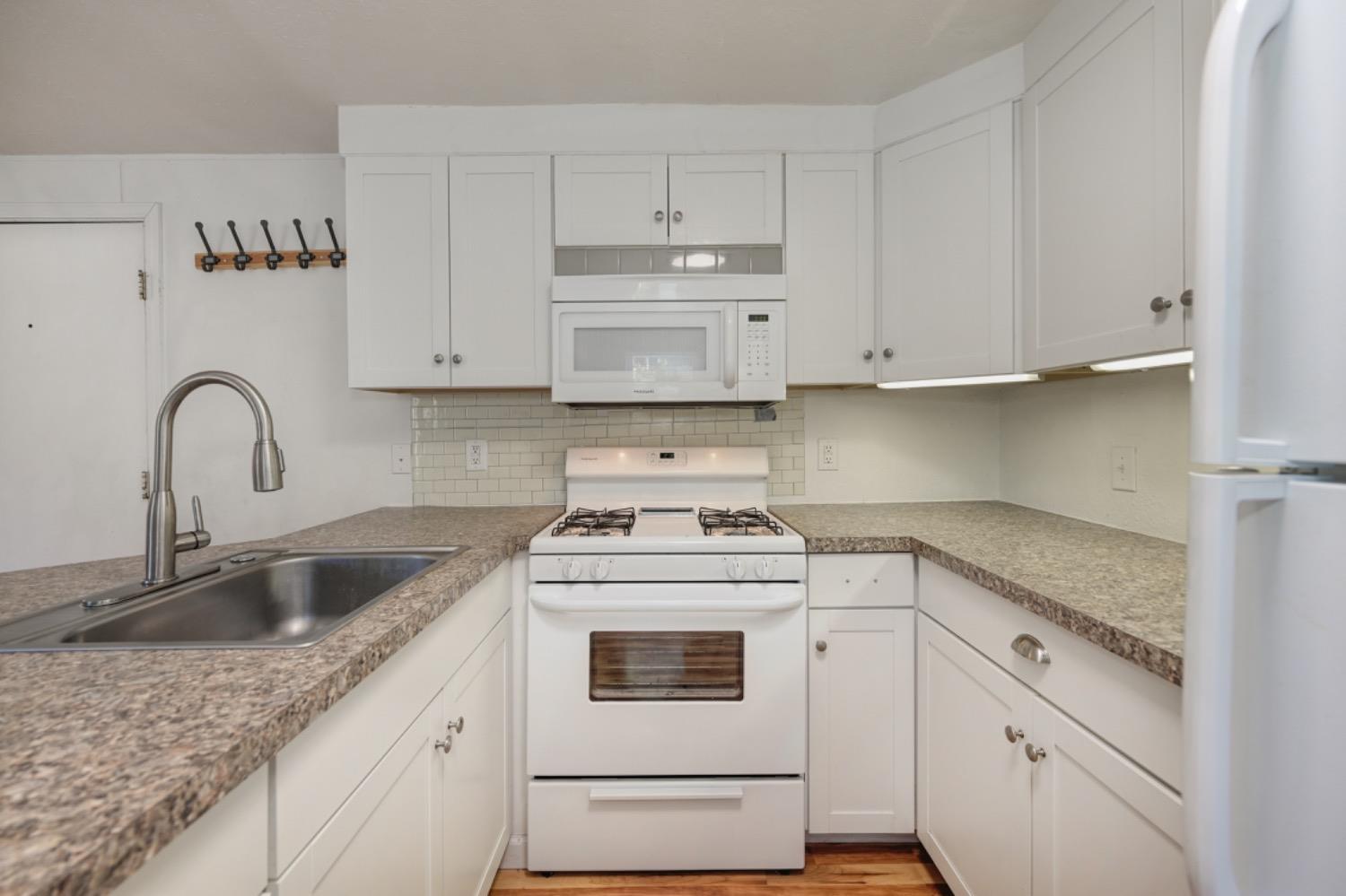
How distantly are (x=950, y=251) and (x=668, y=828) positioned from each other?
1891 millimetres

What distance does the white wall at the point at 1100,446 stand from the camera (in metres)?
1.48

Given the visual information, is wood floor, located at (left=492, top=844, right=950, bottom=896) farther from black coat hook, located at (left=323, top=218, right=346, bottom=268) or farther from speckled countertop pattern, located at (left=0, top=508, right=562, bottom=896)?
black coat hook, located at (left=323, top=218, right=346, bottom=268)

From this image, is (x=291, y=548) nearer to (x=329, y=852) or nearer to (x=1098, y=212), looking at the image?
(x=329, y=852)

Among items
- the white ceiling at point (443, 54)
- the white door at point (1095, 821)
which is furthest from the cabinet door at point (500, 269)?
the white door at point (1095, 821)

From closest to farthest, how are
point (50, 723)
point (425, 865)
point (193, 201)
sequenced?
point (50, 723) → point (425, 865) → point (193, 201)

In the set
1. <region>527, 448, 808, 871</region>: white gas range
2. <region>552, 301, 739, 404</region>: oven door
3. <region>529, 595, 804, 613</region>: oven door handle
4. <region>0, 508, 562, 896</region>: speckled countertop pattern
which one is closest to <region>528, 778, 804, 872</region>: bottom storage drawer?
<region>527, 448, 808, 871</region>: white gas range

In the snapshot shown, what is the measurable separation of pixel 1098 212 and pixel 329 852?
75.6 inches

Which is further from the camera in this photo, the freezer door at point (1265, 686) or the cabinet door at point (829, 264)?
the cabinet door at point (829, 264)

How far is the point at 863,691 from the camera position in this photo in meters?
1.66

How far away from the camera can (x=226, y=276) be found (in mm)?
2246

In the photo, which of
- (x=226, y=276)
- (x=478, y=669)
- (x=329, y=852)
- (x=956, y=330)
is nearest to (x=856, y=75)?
(x=956, y=330)

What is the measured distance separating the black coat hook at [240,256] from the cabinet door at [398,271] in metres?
0.62

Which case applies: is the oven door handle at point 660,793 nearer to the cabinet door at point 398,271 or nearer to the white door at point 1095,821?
the white door at point 1095,821

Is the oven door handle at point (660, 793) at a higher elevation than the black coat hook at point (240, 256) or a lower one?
lower
